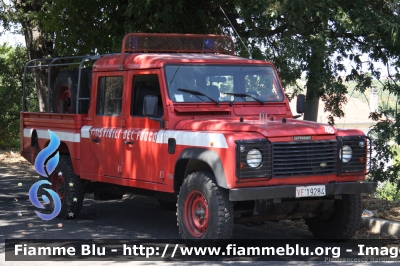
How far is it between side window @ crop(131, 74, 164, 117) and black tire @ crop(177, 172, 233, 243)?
60.0 inches

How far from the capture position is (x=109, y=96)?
33.3 ft

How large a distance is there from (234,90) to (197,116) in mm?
732

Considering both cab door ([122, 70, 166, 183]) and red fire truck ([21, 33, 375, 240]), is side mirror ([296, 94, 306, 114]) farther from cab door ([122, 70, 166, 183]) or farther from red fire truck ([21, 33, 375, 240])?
cab door ([122, 70, 166, 183])

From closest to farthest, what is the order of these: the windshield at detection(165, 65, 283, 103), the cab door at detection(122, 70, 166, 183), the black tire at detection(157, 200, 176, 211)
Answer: the cab door at detection(122, 70, 166, 183) < the windshield at detection(165, 65, 283, 103) < the black tire at detection(157, 200, 176, 211)

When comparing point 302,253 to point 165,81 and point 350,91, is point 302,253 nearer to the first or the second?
point 165,81

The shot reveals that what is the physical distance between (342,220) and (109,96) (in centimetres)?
358

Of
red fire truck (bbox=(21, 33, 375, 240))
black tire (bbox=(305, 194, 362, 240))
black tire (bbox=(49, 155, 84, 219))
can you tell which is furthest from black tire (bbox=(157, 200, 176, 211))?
black tire (bbox=(305, 194, 362, 240))

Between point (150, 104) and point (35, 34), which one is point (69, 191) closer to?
point (150, 104)

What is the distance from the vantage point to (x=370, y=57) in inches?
471

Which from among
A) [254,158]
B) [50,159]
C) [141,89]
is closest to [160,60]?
[141,89]

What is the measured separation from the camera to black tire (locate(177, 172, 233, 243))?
25.9 feet

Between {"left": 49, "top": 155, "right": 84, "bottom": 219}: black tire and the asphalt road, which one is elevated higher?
{"left": 49, "top": 155, "right": 84, "bottom": 219}: black tire

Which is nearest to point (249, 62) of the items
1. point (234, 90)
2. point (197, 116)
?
point (234, 90)

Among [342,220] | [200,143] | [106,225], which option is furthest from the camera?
[106,225]
